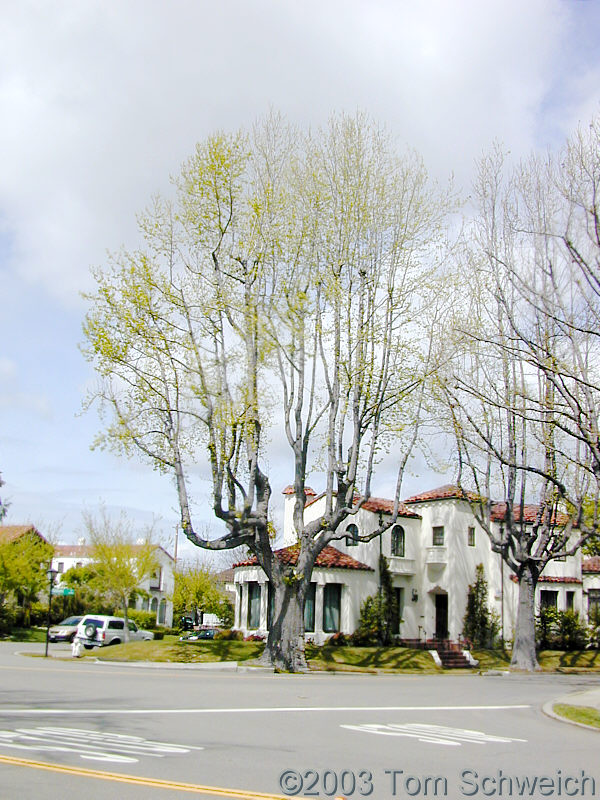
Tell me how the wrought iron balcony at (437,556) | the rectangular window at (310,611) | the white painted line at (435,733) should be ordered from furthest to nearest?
the wrought iron balcony at (437,556), the rectangular window at (310,611), the white painted line at (435,733)

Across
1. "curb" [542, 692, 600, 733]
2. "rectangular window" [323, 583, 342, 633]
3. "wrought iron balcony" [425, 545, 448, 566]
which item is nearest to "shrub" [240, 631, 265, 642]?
"rectangular window" [323, 583, 342, 633]

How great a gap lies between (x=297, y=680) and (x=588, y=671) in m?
16.4

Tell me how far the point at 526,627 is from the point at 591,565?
15.3 metres

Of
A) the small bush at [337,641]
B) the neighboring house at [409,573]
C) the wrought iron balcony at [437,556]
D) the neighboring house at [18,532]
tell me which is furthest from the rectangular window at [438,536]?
A: the neighboring house at [18,532]

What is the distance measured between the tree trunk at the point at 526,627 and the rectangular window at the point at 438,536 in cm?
668

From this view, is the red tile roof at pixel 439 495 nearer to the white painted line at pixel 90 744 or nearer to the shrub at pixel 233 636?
the shrub at pixel 233 636

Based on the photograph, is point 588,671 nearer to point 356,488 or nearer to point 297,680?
point 356,488

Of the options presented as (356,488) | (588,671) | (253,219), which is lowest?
(588,671)

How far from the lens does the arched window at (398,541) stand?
3769cm

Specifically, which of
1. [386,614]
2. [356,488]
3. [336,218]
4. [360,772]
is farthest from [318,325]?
[360,772]

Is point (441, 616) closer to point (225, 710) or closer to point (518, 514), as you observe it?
point (518, 514)

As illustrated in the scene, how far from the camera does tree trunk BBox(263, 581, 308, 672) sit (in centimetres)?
2597

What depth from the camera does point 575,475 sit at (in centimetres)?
2991

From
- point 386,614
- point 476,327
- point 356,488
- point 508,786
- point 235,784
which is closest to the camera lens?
point 235,784
